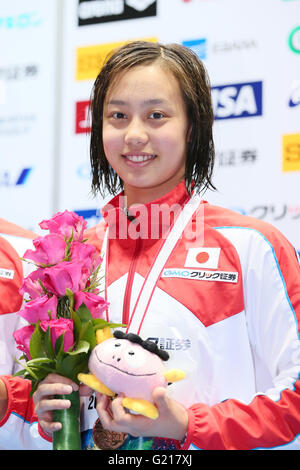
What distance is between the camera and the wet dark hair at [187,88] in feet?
5.53

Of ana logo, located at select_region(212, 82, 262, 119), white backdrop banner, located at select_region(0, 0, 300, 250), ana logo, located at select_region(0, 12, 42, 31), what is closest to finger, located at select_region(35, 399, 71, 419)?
white backdrop banner, located at select_region(0, 0, 300, 250)

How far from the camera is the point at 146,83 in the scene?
1.63 meters

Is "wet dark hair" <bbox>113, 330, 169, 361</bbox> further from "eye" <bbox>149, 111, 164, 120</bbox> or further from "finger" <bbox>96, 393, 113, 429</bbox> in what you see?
"eye" <bbox>149, 111, 164, 120</bbox>

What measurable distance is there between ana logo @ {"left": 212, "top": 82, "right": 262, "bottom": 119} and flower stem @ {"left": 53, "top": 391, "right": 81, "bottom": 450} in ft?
4.81

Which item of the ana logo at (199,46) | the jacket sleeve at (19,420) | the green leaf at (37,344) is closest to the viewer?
the green leaf at (37,344)

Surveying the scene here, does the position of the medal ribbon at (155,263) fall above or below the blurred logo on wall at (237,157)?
below

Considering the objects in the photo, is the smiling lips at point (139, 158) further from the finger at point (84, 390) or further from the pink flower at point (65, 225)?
the finger at point (84, 390)

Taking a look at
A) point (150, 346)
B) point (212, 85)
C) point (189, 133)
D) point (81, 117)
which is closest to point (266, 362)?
Answer: point (150, 346)

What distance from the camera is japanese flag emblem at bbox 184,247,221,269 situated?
161cm

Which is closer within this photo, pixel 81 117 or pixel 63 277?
pixel 63 277

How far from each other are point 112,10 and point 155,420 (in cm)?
200

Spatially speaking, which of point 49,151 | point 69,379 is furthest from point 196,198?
point 49,151

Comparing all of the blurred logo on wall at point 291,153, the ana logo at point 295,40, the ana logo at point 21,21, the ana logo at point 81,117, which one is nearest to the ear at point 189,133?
the blurred logo on wall at point 291,153

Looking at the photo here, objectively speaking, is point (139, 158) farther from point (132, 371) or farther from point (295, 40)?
point (295, 40)
